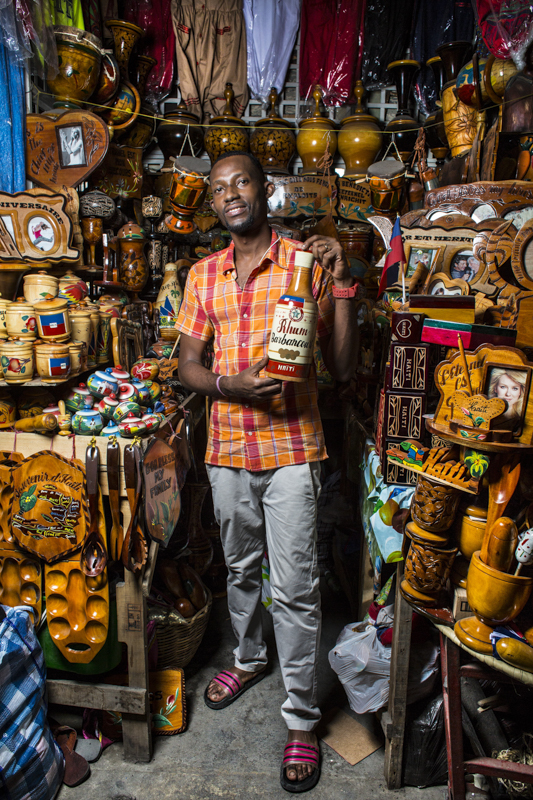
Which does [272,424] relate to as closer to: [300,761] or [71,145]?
[300,761]

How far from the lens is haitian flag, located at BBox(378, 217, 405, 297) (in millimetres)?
1622

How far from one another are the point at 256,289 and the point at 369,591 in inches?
49.7

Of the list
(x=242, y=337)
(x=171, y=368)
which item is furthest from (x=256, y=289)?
(x=171, y=368)

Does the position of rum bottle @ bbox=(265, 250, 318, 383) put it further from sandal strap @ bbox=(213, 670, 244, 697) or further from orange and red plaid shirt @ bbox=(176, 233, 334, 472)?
sandal strap @ bbox=(213, 670, 244, 697)

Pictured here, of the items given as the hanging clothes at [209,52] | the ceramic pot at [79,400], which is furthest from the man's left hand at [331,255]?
the hanging clothes at [209,52]

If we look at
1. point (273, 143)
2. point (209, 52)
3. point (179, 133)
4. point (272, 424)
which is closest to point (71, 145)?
point (179, 133)

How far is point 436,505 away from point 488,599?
0.68 feet

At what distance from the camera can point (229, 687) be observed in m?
1.97

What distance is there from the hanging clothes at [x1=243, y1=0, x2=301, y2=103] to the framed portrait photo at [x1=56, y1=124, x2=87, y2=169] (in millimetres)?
1501

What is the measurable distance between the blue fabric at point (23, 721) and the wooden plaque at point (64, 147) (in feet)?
5.76

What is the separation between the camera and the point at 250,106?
3484mm

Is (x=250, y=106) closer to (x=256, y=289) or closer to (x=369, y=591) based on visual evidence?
(x=256, y=289)

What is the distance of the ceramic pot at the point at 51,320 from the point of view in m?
1.62

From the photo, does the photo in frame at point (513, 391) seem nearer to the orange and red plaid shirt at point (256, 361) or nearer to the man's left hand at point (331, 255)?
the man's left hand at point (331, 255)
